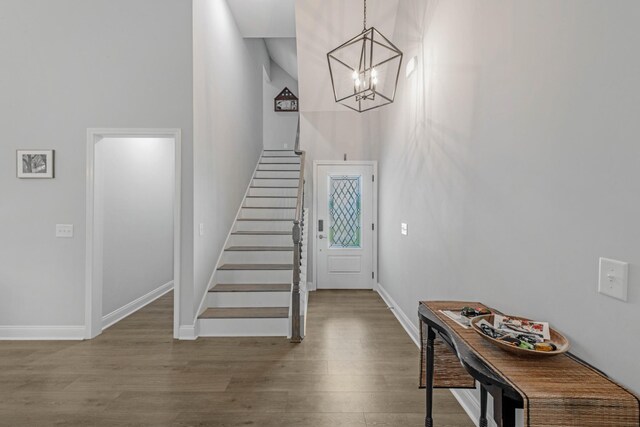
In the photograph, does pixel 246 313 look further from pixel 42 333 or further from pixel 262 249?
pixel 42 333

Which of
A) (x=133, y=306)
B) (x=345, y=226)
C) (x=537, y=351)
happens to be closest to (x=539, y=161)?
(x=537, y=351)

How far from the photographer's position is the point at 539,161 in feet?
5.00

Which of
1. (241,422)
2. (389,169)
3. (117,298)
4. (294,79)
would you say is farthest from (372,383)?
(294,79)

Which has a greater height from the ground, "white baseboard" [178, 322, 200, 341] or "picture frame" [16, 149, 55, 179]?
"picture frame" [16, 149, 55, 179]

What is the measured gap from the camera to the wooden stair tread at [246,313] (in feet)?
11.4

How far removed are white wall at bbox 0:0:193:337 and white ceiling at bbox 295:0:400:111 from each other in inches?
59.0

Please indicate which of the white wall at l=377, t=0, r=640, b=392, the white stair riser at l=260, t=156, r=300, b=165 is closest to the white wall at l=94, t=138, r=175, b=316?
the white stair riser at l=260, t=156, r=300, b=165

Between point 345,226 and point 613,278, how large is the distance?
435 centimetres

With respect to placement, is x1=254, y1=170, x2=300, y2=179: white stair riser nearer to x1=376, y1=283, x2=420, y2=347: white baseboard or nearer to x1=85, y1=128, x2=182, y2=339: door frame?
x1=376, y1=283, x2=420, y2=347: white baseboard

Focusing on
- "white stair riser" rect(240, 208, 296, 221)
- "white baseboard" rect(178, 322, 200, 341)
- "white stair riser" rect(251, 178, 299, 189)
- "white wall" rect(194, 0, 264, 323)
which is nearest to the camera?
"white baseboard" rect(178, 322, 200, 341)

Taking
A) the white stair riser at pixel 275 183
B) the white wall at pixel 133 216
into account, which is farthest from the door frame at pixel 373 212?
the white wall at pixel 133 216

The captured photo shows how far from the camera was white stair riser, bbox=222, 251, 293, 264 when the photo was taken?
14.4ft

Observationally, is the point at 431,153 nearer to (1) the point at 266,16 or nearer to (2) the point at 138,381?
(2) the point at 138,381

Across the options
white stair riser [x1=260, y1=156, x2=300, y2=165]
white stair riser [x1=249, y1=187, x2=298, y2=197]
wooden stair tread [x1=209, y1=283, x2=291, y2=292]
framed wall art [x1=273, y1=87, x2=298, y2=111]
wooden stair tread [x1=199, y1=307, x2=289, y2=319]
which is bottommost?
wooden stair tread [x1=199, y1=307, x2=289, y2=319]
